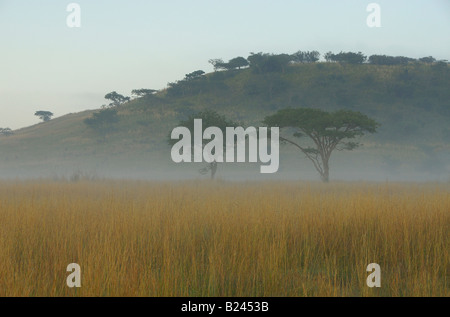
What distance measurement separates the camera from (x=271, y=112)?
3354 inches

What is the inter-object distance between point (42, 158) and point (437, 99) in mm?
72055

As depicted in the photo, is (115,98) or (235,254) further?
(115,98)

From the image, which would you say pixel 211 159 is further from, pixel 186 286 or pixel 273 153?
pixel 186 286

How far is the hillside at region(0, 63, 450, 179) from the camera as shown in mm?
67000

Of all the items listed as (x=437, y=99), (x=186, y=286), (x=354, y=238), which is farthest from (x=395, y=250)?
(x=437, y=99)

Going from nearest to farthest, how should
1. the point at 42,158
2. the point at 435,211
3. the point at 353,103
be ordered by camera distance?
the point at 435,211 < the point at 42,158 < the point at 353,103

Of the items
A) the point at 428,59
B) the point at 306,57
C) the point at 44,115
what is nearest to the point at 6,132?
the point at 44,115

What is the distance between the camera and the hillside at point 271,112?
220 ft

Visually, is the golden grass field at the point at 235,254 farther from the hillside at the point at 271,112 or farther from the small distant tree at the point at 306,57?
the small distant tree at the point at 306,57

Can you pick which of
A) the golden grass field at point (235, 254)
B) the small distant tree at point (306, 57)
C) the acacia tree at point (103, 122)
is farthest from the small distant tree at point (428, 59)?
the golden grass field at point (235, 254)

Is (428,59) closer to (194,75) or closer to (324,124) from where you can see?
(194,75)

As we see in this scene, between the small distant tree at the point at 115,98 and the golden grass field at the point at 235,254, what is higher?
the small distant tree at the point at 115,98
